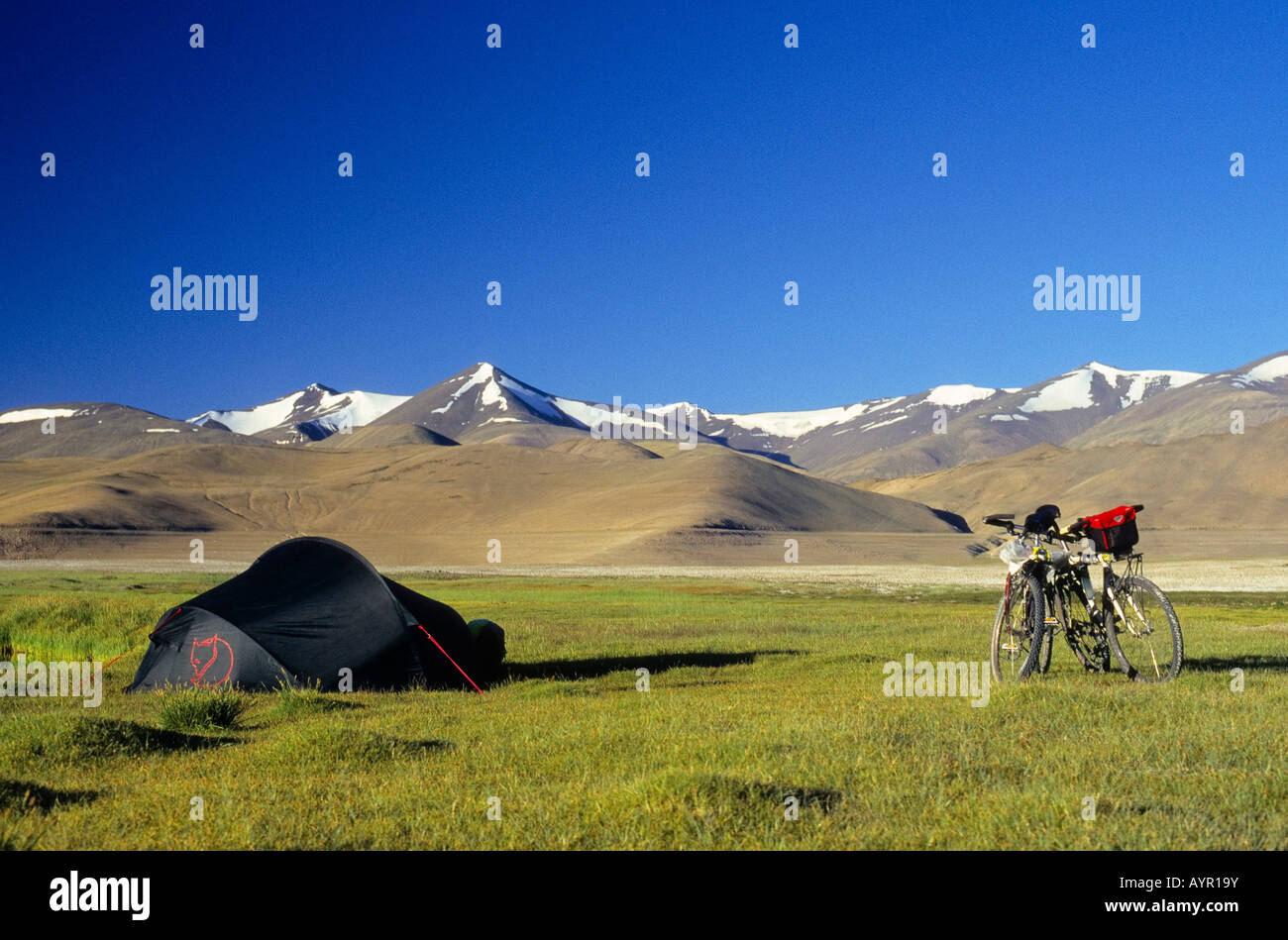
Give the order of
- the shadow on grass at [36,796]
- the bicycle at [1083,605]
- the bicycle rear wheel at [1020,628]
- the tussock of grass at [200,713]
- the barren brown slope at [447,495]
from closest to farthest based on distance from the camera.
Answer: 1. the shadow on grass at [36,796]
2. the tussock of grass at [200,713]
3. the bicycle at [1083,605]
4. the bicycle rear wheel at [1020,628]
5. the barren brown slope at [447,495]

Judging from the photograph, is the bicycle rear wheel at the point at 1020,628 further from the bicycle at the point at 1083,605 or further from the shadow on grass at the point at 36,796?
the shadow on grass at the point at 36,796

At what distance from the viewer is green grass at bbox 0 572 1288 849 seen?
6383 millimetres

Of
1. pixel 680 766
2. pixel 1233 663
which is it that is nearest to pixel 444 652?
pixel 680 766

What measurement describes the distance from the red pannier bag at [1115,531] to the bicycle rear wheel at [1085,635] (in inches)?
29.1

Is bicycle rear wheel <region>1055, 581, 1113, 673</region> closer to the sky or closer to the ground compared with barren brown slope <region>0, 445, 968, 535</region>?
closer to the ground

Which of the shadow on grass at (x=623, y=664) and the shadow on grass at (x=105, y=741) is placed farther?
the shadow on grass at (x=623, y=664)

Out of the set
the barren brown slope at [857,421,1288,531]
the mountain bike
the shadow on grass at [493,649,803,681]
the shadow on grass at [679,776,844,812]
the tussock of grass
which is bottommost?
the shadow on grass at [493,649,803,681]

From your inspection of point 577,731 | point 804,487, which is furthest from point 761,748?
point 804,487

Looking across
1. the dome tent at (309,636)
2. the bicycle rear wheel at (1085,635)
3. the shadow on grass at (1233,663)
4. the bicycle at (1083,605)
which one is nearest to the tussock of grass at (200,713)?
the dome tent at (309,636)

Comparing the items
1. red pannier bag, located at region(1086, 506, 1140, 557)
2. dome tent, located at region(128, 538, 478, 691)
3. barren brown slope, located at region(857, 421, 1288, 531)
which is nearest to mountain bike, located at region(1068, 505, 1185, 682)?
red pannier bag, located at region(1086, 506, 1140, 557)

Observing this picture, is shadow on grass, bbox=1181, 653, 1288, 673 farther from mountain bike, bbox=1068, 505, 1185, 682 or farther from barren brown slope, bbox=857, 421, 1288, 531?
barren brown slope, bbox=857, 421, 1288, 531

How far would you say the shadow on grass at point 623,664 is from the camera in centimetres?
1825

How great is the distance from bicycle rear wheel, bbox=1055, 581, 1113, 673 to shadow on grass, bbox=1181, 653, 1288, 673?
1494 mm

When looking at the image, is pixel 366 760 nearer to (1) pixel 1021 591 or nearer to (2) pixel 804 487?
(1) pixel 1021 591
